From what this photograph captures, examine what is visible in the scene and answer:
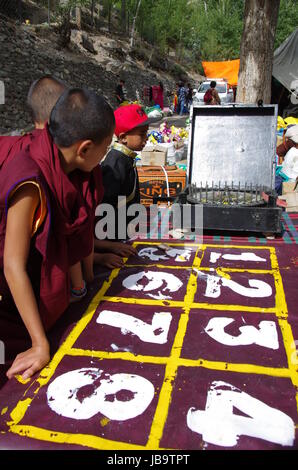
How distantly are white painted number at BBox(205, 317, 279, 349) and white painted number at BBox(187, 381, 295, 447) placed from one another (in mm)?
357

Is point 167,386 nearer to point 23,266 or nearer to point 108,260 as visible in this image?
point 23,266

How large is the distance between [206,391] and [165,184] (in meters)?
2.99

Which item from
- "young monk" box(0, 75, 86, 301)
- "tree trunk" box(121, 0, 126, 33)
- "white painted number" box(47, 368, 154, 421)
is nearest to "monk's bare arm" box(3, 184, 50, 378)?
"white painted number" box(47, 368, 154, 421)

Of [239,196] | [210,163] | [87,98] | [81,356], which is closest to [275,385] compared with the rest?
[81,356]

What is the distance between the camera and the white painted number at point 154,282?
2.46 m

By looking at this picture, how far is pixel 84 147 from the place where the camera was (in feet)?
5.93

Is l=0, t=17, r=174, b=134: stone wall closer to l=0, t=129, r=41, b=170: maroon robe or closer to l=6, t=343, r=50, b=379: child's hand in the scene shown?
l=0, t=129, r=41, b=170: maroon robe

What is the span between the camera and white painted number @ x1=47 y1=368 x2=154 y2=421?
154 cm

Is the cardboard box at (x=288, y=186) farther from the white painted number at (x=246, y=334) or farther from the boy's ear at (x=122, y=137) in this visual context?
the white painted number at (x=246, y=334)

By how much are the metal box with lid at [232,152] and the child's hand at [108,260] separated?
91cm

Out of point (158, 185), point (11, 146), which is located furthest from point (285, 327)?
point (158, 185)

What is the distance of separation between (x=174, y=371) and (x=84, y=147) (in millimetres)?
1013
